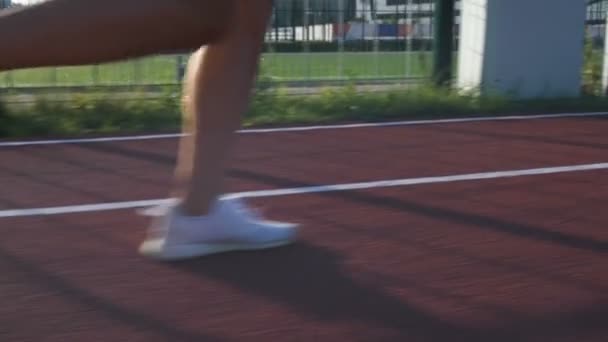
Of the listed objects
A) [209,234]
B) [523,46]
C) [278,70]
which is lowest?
[209,234]

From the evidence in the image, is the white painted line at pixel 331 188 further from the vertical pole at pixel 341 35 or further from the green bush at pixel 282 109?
the vertical pole at pixel 341 35

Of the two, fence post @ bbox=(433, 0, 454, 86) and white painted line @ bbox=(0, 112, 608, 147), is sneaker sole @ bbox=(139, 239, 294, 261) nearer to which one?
white painted line @ bbox=(0, 112, 608, 147)

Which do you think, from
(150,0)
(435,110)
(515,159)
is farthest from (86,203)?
(435,110)

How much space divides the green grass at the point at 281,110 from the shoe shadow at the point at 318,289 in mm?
3398

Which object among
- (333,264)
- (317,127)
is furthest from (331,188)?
(317,127)

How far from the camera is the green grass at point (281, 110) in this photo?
20.7 ft

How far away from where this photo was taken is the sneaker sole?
9.29ft

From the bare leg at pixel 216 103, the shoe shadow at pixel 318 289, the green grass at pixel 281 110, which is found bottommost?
the shoe shadow at pixel 318 289

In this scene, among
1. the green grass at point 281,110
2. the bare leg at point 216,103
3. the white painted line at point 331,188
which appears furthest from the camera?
the green grass at point 281,110

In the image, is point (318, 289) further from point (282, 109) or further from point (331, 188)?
point (282, 109)

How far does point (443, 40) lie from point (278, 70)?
6.13 ft

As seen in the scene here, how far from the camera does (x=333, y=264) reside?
286 centimetres

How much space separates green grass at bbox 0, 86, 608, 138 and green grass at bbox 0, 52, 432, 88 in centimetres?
108

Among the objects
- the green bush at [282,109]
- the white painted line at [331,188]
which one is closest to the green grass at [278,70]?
the green bush at [282,109]
